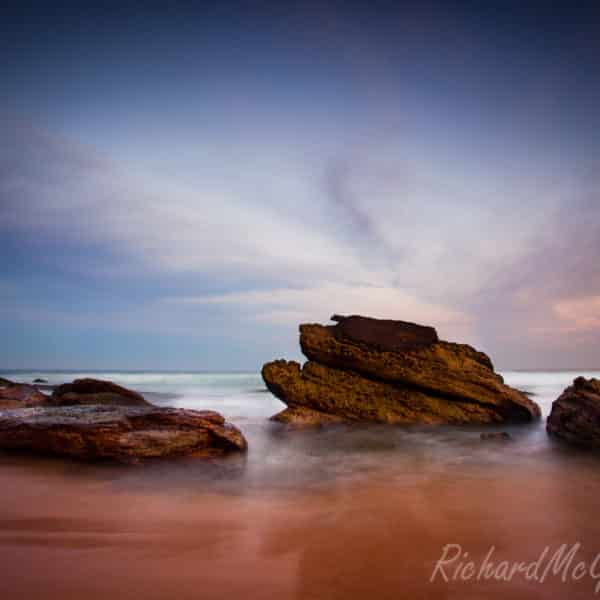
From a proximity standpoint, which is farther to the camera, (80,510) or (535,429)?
(535,429)

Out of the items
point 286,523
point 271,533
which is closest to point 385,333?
point 286,523

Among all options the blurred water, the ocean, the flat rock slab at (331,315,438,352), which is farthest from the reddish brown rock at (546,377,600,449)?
the flat rock slab at (331,315,438,352)

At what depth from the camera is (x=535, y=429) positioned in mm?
12359

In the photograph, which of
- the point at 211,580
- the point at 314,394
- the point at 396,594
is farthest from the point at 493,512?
the point at 314,394

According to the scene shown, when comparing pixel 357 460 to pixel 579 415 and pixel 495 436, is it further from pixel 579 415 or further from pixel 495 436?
pixel 579 415

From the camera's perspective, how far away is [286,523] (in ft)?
14.8

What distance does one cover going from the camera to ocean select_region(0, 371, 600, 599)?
10.4 ft

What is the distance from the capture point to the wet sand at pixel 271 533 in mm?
3143

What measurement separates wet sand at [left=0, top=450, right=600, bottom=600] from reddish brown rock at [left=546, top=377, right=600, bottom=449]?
3.74 meters

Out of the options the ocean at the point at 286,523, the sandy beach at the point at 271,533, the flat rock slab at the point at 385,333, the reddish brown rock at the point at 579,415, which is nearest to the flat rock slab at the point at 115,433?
the ocean at the point at 286,523

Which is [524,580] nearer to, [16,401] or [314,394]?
[314,394]

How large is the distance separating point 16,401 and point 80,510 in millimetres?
9848

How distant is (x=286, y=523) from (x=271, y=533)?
1.11ft

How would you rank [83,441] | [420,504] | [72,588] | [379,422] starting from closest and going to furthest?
[72,588]
[420,504]
[83,441]
[379,422]
